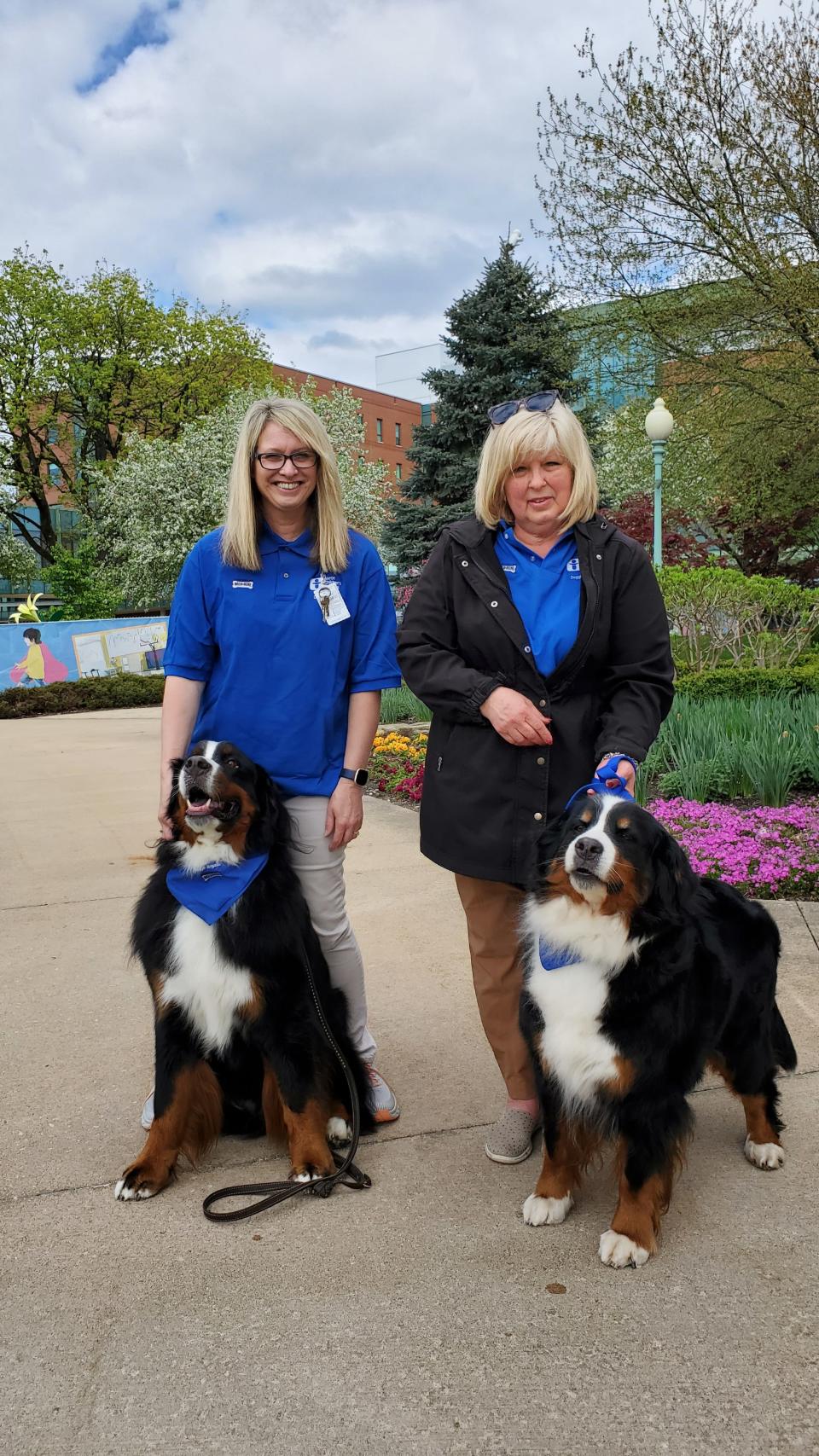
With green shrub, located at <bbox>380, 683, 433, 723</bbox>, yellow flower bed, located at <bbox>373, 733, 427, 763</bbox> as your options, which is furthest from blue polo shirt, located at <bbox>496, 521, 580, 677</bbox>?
green shrub, located at <bbox>380, 683, 433, 723</bbox>

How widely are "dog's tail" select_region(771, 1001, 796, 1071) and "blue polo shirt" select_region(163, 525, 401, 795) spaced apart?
1.56 metres

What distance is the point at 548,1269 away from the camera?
2.53 meters

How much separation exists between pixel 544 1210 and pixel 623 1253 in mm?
268

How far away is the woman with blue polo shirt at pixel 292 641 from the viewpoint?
3066 millimetres

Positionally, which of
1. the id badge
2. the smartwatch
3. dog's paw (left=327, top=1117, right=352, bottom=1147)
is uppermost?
the id badge

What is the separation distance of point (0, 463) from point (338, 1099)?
1302 inches

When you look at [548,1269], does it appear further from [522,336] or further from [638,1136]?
[522,336]

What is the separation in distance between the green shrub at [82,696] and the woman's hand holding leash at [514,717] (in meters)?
16.2

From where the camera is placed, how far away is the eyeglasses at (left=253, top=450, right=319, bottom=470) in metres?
3.02

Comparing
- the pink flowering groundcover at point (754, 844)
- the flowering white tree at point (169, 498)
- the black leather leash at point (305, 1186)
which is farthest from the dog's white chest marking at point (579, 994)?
the flowering white tree at point (169, 498)

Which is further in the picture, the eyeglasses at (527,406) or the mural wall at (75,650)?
the mural wall at (75,650)

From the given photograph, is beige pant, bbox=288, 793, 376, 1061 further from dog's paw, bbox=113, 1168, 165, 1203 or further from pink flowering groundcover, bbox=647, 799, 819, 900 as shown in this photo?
pink flowering groundcover, bbox=647, 799, 819, 900

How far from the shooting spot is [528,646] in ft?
9.41

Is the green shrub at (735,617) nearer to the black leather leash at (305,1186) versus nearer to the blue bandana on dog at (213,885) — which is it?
the black leather leash at (305,1186)
